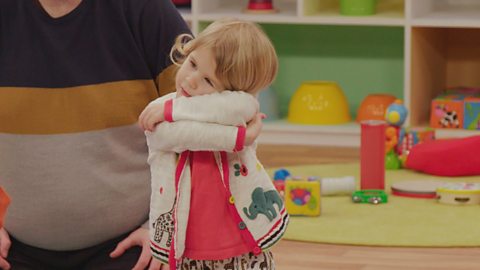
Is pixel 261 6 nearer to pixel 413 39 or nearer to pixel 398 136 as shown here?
pixel 413 39

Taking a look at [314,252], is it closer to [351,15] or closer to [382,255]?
[382,255]

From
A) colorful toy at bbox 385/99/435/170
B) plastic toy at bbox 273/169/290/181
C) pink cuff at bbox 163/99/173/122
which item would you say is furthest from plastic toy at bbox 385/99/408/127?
pink cuff at bbox 163/99/173/122

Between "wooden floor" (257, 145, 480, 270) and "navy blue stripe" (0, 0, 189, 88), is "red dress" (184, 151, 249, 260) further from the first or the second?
"wooden floor" (257, 145, 480, 270)

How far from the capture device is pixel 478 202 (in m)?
2.70

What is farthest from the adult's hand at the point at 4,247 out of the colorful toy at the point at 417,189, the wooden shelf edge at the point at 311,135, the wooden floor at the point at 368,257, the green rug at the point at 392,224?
the wooden shelf edge at the point at 311,135

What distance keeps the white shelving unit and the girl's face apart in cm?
227

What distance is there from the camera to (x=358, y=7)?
144 inches

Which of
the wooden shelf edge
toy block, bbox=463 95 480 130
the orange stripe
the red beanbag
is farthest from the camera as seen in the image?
the wooden shelf edge

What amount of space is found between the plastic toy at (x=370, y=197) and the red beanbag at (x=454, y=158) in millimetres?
352

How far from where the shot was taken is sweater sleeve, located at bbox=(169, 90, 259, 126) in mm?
1313

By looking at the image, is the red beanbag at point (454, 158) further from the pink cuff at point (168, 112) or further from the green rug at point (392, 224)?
the pink cuff at point (168, 112)

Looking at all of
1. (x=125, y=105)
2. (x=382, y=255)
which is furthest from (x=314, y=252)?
(x=125, y=105)

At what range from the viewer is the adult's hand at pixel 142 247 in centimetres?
153

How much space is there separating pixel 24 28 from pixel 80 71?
0.10 m
